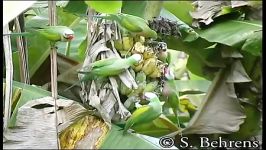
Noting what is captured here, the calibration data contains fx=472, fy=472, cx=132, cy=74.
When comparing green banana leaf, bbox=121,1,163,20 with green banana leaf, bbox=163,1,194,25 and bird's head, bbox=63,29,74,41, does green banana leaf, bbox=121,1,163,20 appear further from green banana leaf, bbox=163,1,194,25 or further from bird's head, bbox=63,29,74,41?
bird's head, bbox=63,29,74,41

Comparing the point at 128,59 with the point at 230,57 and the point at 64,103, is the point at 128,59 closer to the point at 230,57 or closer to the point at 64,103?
the point at 64,103

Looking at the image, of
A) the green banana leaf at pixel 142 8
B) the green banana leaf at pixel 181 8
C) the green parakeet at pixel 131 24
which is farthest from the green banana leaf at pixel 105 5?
the green banana leaf at pixel 181 8

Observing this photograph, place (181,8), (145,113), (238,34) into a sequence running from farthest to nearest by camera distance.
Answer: (181,8) → (238,34) → (145,113)

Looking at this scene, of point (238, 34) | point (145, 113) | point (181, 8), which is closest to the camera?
point (145, 113)

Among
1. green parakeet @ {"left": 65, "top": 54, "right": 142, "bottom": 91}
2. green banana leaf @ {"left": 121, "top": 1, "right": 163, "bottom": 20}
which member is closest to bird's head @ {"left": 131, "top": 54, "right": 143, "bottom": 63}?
green parakeet @ {"left": 65, "top": 54, "right": 142, "bottom": 91}

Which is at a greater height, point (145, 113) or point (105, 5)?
point (105, 5)

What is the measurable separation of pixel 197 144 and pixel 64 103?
304 millimetres

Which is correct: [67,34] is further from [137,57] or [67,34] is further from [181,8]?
[181,8]

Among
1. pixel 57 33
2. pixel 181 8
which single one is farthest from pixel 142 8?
pixel 57 33

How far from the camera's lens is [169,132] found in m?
0.78

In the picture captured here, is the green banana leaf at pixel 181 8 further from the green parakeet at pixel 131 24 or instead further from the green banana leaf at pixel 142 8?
the green parakeet at pixel 131 24

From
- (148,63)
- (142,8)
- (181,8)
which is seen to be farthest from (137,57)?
(181,8)

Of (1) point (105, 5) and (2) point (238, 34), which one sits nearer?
(1) point (105, 5)

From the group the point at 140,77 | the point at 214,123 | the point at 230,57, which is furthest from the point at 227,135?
the point at 140,77
